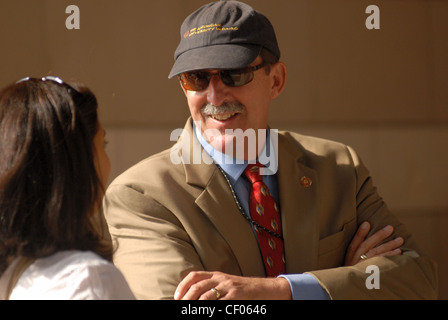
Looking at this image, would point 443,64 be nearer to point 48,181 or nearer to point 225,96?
point 225,96

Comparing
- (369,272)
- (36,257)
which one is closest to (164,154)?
(369,272)

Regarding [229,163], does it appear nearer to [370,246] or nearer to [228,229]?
[228,229]

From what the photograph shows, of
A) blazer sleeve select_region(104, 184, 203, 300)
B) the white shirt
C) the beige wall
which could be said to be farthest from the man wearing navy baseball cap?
the beige wall

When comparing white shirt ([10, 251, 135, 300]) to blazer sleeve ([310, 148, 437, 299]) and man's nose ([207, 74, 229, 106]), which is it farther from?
man's nose ([207, 74, 229, 106])

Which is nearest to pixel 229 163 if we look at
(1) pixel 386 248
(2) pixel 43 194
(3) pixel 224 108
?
(3) pixel 224 108

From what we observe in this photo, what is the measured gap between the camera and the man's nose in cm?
262

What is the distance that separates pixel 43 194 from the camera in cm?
166

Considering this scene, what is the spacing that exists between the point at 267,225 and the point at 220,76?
2.05 feet

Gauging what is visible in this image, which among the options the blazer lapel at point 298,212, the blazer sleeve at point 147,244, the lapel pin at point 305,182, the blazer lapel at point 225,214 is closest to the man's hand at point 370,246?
the blazer lapel at point 298,212

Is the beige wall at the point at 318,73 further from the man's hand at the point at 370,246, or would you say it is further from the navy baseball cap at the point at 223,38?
the man's hand at the point at 370,246

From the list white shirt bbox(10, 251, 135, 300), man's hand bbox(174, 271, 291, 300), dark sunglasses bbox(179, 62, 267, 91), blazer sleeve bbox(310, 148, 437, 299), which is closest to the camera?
white shirt bbox(10, 251, 135, 300)

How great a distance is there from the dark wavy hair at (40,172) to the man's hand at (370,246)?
1292 mm

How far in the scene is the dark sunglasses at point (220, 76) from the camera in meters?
2.61

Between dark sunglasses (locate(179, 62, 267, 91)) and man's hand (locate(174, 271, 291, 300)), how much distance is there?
792mm
